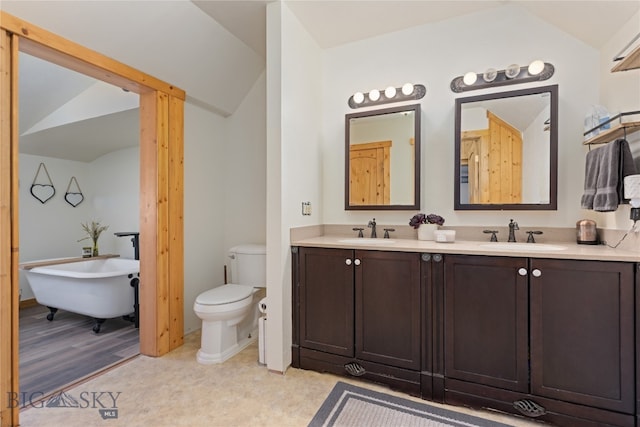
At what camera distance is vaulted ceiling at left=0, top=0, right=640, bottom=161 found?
5.86 feet

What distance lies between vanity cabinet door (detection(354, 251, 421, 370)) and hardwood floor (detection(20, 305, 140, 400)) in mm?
1851

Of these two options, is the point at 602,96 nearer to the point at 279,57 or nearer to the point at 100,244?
the point at 279,57

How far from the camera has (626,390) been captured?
1447mm

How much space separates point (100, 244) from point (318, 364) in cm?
380

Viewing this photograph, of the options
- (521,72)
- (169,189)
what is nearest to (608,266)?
(521,72)

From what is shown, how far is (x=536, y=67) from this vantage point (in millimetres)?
2027

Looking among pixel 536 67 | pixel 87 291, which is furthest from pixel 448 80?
pixel 87 291

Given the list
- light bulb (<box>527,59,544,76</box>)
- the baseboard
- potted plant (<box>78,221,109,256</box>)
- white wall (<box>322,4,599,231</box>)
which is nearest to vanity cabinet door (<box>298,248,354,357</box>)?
white wall (<box>322,4,599,231</box>)

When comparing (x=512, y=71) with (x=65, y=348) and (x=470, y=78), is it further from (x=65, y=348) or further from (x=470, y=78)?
(x=65, y=348)

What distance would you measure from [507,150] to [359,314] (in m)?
1.52

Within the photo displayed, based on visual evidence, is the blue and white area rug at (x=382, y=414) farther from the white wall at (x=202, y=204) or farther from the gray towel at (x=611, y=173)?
the white wall at (x=202, y=204)

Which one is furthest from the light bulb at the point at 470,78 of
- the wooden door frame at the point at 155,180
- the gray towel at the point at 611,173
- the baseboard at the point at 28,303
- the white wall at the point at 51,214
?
the baseboard at the point at 28,303

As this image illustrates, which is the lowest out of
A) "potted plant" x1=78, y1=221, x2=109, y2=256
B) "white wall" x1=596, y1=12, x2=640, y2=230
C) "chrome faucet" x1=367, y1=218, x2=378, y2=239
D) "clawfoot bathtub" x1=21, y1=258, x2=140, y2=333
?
"clawfoot bathtub" x1=21, y1=258, x2=140, y2=333

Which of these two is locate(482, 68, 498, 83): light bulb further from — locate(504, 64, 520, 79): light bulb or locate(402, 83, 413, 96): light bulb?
locate(402, 83, 413, 96): light bulb
